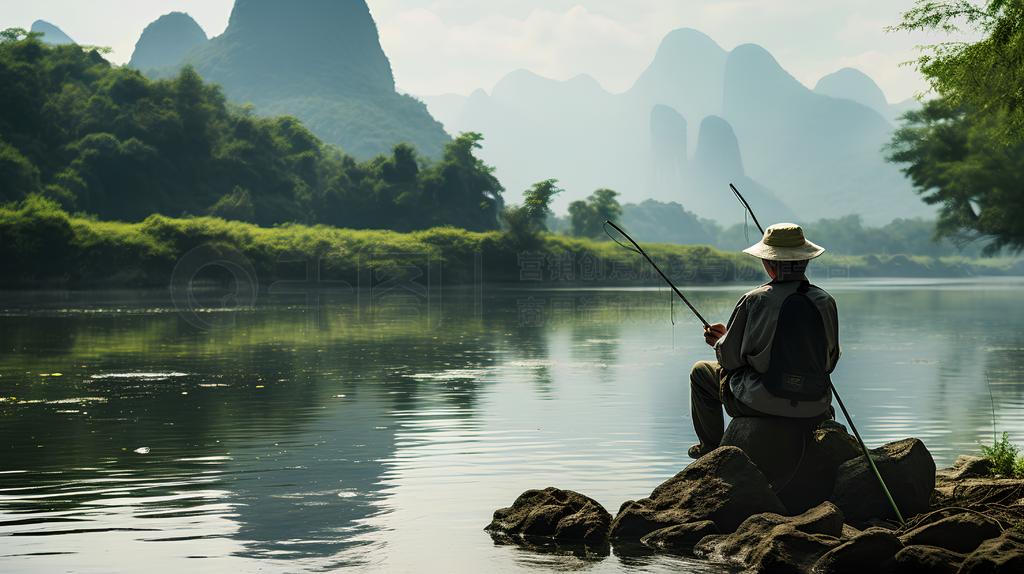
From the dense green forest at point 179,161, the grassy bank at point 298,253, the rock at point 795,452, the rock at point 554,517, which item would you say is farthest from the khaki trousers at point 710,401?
the dense green forest at point 179,161

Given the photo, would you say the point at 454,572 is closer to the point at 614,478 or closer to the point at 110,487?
the point at 614,478

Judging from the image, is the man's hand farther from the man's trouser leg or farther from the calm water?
the calm water

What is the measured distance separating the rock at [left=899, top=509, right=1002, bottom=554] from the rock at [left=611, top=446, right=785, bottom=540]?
1.04 m

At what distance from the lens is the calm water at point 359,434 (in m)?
6.09

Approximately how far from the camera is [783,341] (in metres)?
5.94

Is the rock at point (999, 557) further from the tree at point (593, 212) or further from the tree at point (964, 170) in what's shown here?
the tree at point (593, 212)

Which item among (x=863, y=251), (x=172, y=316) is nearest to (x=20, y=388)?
(x=172, y=316)

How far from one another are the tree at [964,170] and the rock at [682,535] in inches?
1299

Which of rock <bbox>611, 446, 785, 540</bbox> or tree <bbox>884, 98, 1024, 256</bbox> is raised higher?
tree <bbox>884, 98, 1024, 256</bbox>

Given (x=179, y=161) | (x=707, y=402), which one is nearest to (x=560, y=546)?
(x=707, y=402)

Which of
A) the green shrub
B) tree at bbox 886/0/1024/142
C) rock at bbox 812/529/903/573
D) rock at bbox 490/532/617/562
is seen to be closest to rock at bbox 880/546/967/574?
rock at bbox 812/529/903/573

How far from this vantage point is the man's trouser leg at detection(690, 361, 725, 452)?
6598mm

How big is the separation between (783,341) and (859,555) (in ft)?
4.85

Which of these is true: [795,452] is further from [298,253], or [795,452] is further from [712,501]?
[298,253]
